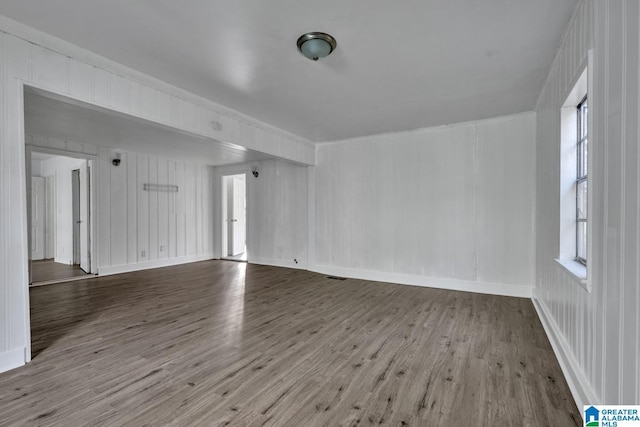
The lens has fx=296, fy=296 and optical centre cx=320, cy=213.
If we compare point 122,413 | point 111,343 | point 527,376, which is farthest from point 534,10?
point 111,343

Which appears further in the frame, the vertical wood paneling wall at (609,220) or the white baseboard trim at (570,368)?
the white baseboard trim at (570,368)

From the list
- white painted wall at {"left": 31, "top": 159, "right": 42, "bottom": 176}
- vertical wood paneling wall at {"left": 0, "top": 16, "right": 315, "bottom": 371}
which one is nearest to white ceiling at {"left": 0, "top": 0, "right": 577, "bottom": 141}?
vertical wood paneling wall at {"left": 0, "top": 16, "right": 315, "bottom": 371}

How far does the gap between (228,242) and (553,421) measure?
294 inches

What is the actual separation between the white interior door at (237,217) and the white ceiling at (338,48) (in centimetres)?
470

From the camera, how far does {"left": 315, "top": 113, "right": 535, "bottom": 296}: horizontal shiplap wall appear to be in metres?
4.27

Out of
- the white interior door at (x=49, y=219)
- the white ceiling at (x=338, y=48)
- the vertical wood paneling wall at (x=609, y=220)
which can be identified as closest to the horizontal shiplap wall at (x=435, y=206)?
the white ceiling at (x=338, y=48)

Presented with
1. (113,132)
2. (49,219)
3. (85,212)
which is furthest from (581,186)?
(49,219)

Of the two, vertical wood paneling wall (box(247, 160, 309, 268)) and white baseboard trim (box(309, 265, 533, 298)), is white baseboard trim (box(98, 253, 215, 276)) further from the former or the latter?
white baseboard trim (box(309, 265, 533, 298))

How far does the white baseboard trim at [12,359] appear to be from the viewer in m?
2.20

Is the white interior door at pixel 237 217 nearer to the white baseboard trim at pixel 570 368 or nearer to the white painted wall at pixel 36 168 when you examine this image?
the white painted wall at pixel 36 168

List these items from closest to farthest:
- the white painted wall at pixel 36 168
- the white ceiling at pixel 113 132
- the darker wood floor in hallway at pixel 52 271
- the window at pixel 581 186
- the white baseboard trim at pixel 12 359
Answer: the white baseboard trim at pixel 12 359
the window at pixel 581 186
the white ceiling at pixel 113 132
the darker wood floor in hallway at pixel 52 271
the white painted wall at pixel 36 168

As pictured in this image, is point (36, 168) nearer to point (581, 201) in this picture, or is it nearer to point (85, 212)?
point (85, 212)

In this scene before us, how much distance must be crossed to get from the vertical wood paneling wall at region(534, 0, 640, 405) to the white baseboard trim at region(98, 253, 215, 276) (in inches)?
273

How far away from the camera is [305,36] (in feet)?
A: 7.70
